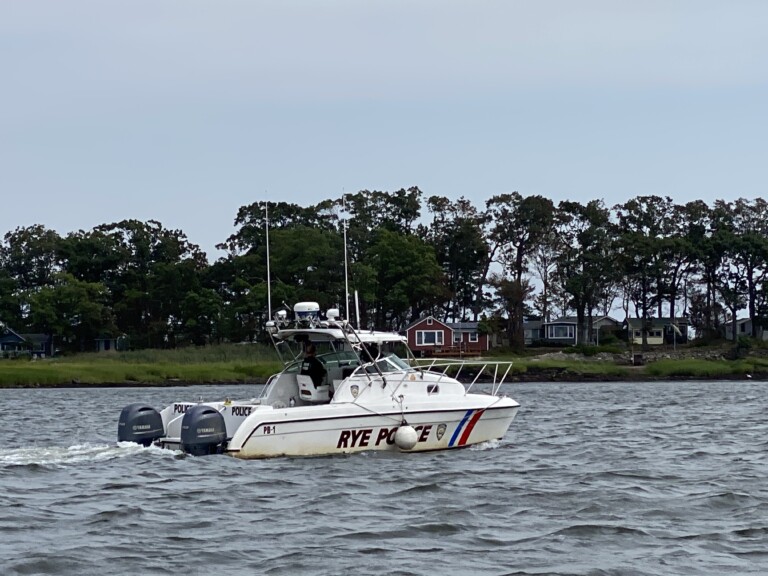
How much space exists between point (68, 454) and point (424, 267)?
75.7 m

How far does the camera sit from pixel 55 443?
83.5 feet

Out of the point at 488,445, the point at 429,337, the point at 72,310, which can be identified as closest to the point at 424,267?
Answer: the point at 429,337

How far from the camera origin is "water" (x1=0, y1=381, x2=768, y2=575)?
13297mm

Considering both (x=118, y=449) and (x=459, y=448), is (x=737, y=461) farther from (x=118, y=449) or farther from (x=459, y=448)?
(x=118, y=449)

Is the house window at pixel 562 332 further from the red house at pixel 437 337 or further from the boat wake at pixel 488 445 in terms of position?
the boat wake at pixel 488 445

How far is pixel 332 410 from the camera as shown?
69.7 feet

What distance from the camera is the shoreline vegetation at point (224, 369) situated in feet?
222

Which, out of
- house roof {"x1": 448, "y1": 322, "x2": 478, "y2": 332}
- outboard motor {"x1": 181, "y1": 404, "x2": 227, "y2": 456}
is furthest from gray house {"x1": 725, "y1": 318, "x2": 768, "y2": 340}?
outboard motor {"x1": 181, "y1": 404, "x2": 227, "y2": 456}

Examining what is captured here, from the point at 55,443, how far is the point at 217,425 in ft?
19.3

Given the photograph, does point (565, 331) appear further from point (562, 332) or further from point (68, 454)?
point (68, 454)

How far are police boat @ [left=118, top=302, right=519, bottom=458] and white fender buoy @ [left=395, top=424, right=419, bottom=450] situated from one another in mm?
22

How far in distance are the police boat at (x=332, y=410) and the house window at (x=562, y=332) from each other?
84.9 metres

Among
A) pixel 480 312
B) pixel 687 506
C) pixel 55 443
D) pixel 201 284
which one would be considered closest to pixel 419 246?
pixel 480 312

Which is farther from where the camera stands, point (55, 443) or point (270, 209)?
point (270, 209)
